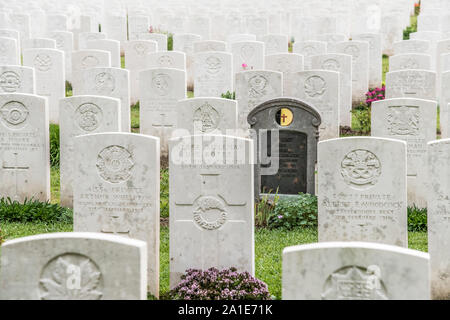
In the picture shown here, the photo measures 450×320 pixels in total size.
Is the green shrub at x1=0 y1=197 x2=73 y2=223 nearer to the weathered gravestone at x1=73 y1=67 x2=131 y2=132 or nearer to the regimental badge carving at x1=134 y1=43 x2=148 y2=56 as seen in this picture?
the weathered gravestone at x1=73 y1=67 x2=131 y2=132

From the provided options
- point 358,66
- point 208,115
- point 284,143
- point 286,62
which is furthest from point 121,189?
point 358,66

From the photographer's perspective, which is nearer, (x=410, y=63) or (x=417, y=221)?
(x=417, y=221)

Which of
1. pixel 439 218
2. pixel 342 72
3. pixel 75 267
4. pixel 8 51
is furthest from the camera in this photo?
pixel 8 51

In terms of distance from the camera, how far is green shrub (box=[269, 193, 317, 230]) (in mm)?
8562

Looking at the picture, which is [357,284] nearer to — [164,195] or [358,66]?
[164,195]

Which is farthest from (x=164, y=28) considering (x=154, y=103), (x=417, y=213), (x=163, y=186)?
(x=417, y=213)

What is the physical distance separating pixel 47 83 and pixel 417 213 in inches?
285

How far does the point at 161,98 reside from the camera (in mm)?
11531

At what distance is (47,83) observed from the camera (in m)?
13.1

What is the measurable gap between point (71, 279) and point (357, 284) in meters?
1.76

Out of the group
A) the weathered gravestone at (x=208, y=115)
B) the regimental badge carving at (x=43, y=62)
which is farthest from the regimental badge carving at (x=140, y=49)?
the weathered gravestone at (x=208, y=115)

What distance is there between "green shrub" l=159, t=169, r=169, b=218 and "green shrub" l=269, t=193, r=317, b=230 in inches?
49.7

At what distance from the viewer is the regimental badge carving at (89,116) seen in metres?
9.02
